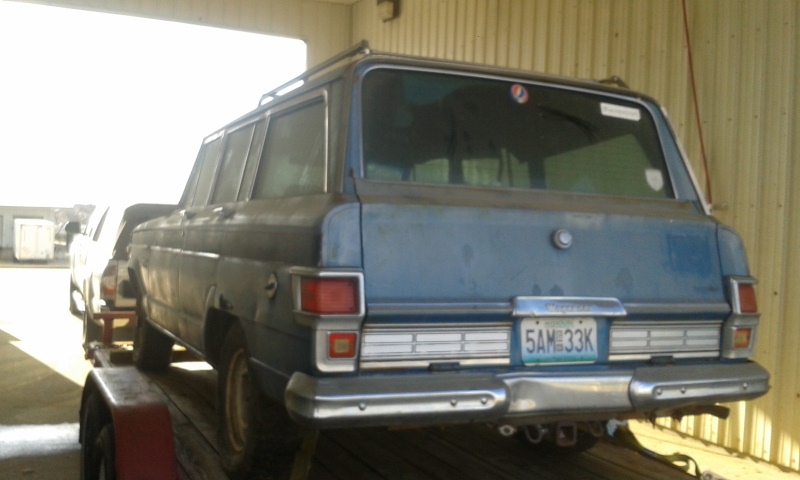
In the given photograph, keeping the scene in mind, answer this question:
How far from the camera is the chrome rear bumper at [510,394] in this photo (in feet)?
9.31

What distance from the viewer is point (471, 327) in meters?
3.08

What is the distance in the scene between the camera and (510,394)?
303 cm

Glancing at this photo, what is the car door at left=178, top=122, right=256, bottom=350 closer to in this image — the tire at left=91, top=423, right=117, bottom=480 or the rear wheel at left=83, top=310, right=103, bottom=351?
the tire at left=91, top=423, right=117, bottom=480

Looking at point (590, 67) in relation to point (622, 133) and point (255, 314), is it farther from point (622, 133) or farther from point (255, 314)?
point (255, 314)

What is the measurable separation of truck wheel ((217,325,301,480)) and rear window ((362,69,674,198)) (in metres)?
1.13

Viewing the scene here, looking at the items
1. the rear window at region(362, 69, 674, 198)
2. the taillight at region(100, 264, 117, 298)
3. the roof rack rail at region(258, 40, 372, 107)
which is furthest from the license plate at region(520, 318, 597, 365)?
the taillight at region(100, 264, 117, 298)

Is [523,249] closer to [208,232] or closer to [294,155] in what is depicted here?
[294,155]

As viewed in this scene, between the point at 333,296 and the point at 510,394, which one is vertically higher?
the point at 333,296

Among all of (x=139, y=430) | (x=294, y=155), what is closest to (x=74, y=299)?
(x=294, y=155)

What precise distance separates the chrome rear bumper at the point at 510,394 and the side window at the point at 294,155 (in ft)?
2.96

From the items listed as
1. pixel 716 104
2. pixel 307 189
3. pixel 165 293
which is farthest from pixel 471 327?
pixel 716 104

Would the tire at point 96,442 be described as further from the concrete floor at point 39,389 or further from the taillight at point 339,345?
the concrete floor at point 39,389

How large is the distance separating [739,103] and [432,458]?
394 cm

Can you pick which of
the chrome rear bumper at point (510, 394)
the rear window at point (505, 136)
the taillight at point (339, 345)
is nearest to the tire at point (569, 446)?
the chrome rear bumper at point (510, 394)
